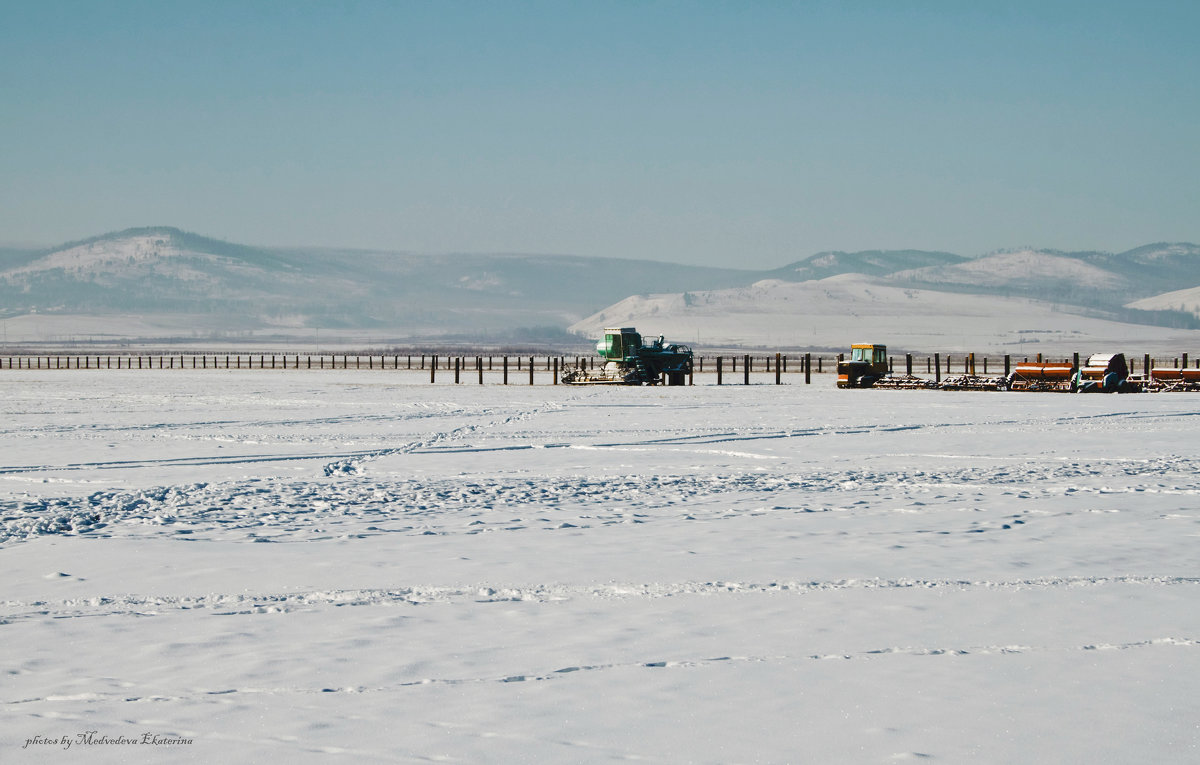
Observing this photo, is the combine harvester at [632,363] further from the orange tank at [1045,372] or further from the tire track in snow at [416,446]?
the tire track in snow at [416,446]

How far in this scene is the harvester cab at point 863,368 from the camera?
163 ft

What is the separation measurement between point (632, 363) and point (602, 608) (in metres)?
45.9

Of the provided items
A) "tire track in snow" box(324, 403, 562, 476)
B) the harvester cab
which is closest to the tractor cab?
the harvester cab

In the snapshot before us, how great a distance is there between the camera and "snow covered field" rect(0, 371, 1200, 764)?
6215 mm

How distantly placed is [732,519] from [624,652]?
5.64m

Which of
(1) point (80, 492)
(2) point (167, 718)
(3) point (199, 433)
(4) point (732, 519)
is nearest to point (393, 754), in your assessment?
(2) point (167, 718)

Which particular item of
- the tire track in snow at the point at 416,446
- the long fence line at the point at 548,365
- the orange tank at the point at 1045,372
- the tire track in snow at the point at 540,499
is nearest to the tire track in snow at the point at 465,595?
the tire track in snow at the point at 540,499

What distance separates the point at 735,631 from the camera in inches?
323

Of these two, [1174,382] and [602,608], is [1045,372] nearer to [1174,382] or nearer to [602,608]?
[1174,382]

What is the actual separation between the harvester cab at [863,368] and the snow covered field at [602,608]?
29.8 m

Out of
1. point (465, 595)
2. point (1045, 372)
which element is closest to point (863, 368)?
point (1045, 372)

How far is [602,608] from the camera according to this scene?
8953 mm

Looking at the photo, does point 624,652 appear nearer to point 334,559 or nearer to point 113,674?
point 113,674

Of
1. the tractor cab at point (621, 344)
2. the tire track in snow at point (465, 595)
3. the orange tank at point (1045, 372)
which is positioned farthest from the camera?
the tractor cab at point (621, 344)
